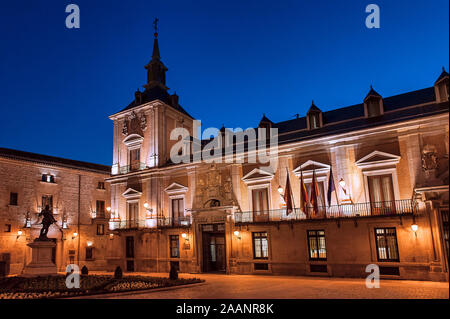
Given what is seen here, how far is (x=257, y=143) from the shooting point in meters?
25.9

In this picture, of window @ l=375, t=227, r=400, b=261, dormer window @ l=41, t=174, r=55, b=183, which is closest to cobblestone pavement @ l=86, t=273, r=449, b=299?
window @ l=375, t=227, r=400, b=261

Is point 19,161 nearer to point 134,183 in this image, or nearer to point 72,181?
point 72,181

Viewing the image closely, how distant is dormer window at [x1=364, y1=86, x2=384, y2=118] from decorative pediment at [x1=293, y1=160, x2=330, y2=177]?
4.33 metres

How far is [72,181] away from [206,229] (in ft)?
55.6

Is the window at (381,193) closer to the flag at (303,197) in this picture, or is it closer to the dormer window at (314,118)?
the flag at (303,197)

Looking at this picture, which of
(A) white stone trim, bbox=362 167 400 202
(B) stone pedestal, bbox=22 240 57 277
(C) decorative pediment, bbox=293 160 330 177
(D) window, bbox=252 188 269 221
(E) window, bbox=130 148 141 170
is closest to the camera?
(A) white stone trim, bbox=362 167 400 202

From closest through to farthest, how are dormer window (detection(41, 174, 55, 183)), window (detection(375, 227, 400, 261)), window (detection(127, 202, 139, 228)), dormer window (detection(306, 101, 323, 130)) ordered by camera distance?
1. window (detection(375, 227, 400, 261))
2. dormer window (detection(306, 101, 323, 130))
3. window (detection(127, 202, 139, 228))
4. dormer window (detection(41, 174, 55, 183))

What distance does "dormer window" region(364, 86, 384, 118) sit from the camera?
22.3 m

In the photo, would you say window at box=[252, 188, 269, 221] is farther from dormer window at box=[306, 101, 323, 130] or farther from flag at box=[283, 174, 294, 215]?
dormer window at box=[306, 101, 323, 130]

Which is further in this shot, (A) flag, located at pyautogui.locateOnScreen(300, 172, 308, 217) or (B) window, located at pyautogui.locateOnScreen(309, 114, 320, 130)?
(B) window, located at pyautogui.locateOnScreen(309, 114, 320, 130)

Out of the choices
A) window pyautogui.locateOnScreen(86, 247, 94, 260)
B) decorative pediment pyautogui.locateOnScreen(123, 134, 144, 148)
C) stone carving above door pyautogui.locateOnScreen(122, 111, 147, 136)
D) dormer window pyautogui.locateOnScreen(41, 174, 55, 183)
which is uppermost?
stone carving above door pyautogui.locateOnScreen(122, 111, 147, 136)

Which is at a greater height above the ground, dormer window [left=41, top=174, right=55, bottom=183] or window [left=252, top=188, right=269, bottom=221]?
dormer window [left=41, top=174, right=55, bottom=183]

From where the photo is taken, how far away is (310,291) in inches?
597
